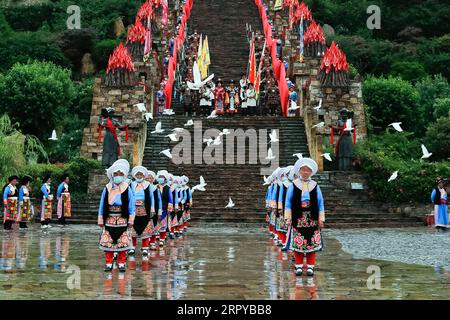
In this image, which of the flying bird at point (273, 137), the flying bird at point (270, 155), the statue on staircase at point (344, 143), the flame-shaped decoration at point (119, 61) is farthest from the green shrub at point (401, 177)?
the flame-shaped decoration at point (119, 61)

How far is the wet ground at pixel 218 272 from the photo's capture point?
10.7 meters

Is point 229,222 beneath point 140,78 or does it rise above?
beneath

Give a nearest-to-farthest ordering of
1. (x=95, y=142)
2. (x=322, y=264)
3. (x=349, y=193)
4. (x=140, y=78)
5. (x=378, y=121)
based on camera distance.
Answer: (x=322, y=264)
(x=349, y=193)
(x=95, y=142)
(x=140, y=78)
(x=378, y=121)

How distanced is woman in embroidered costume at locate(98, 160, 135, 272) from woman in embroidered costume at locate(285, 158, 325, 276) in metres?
2.65

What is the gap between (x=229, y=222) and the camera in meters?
26.2

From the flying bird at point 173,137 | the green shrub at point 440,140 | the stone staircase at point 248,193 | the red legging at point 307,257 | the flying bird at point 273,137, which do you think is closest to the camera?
the red legging at point 307,257

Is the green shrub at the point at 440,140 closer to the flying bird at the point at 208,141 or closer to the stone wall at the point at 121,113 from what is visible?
the flying bird at the point at 208,141

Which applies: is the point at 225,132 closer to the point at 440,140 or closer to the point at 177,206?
the point at 440,140

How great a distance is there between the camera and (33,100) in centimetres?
4206

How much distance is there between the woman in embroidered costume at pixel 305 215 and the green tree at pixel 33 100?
101ft

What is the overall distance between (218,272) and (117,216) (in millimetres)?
1902

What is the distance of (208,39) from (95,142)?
1787 cm
